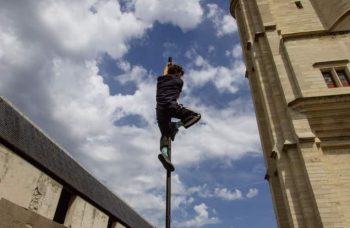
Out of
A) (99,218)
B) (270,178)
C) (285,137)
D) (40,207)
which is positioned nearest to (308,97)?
(285,137)

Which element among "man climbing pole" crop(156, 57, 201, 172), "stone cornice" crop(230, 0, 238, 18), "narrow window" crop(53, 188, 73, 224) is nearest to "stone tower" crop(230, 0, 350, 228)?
"stone cornice" crop(230, 0, 238, 18)

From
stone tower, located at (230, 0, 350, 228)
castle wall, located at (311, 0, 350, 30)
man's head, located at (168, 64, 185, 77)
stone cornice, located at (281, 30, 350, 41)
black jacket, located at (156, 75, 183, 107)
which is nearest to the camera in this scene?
black jacket, located at (156, 75, 183, 107)

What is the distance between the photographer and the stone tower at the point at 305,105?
1095 centimetres

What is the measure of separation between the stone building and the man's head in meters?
10.3

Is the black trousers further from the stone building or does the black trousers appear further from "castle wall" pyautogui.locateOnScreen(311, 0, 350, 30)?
"castle wall" pyautogui.locateOnScreen(311, 0, 350, 30)

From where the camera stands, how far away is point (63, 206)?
16.0 meters

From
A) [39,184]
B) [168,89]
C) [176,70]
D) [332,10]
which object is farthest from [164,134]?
[332,10]

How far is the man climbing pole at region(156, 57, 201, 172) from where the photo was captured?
4.24 metres

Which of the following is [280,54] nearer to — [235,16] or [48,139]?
[235,16]

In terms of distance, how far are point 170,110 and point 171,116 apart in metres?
0.10

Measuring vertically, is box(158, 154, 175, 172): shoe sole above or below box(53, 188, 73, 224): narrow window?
below

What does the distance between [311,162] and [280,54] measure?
20.3ft

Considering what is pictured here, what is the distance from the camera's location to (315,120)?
41.1 feet

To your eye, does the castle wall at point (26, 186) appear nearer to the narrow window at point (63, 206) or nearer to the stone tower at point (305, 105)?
the narrow window at point (63, 206)
